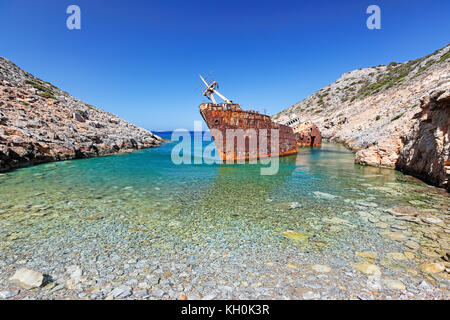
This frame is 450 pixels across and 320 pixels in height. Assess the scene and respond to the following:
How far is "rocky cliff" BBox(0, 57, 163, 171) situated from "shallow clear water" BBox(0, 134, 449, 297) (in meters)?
4.32

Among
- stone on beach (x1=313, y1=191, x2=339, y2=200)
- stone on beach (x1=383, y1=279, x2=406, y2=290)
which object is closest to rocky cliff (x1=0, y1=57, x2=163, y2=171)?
stone on beach (x1=313, y1=191, x2=339, y2=200)

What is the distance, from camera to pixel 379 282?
3215 mm

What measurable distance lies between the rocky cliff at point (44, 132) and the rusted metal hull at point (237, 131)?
38.2 ft

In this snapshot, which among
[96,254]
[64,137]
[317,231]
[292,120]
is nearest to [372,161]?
[317,231]

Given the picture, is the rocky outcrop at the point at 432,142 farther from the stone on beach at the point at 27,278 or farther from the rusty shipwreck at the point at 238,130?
the stone on beach at the point at 27,278

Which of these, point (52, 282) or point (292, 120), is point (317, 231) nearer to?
point (52, 282)

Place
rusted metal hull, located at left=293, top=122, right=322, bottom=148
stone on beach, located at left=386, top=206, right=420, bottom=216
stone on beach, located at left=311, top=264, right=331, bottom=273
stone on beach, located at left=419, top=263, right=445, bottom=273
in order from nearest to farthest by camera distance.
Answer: stone on beach, located at left=419, top=263, right=445, bottom=273 < stone on beach, located at left=311, top=264, right=331, bottom=273 < stone on beach, located at left=386, top=206, right=420, bottom=216 < rusted metal hull, located at left=293, top=122, right=322, bottom=148

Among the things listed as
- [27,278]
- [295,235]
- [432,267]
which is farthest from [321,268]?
[27,278]

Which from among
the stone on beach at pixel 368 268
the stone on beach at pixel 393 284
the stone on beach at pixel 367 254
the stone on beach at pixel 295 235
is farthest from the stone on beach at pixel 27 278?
the stone on beach at pixel 367 254

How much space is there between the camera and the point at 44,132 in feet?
57.2

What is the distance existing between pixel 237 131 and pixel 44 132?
15531mm

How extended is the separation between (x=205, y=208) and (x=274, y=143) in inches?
606

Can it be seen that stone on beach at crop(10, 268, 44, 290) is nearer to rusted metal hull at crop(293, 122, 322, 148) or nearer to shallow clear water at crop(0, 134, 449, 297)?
shallow clear water at crop(0, 134, 449, 297)

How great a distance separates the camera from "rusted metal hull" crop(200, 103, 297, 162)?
16281mm
